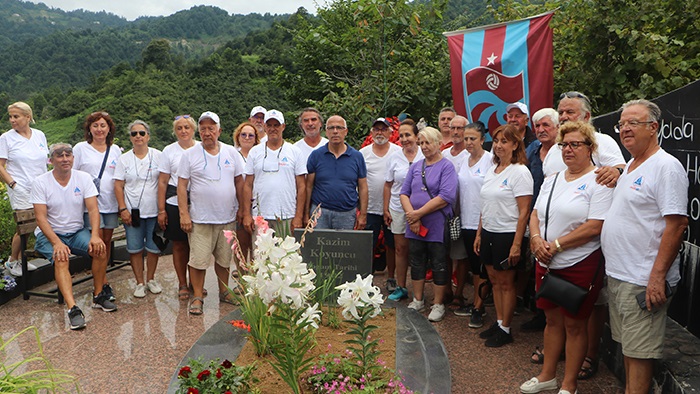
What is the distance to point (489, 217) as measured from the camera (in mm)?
4949

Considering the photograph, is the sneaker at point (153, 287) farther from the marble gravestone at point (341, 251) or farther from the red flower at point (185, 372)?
the red flower at point (185, 372)

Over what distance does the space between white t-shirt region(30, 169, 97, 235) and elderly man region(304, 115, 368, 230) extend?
236cm

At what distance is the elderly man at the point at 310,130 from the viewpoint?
21.2 feet

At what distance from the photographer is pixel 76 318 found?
215 inches

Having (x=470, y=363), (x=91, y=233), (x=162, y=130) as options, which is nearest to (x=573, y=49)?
(x=470, y=363)

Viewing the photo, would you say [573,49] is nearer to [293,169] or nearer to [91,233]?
[293,169]

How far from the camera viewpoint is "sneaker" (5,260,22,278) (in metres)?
6.52

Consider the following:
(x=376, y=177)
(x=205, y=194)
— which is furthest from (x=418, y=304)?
(x=205, y=194)

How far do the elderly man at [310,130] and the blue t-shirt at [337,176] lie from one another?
309 millimetres

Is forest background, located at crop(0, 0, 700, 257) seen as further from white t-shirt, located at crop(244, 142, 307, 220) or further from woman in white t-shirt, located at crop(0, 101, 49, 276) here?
white t-shirt, located at crop(244, 142, 307, 220)

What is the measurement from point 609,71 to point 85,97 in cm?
2297

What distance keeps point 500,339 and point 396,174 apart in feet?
6.68

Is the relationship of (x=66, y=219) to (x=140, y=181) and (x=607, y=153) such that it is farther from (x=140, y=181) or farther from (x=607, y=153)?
(x=607, y=153)

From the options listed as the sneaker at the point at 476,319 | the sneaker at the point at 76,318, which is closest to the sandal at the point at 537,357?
the sneaker at the point at 476,319
